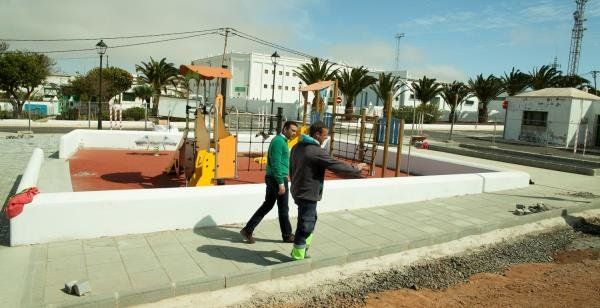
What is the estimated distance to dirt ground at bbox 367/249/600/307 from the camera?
183 inches

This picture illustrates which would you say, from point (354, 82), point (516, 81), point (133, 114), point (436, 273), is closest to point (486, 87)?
point (516, 81)

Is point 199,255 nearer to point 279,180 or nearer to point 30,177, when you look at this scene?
point 279,180

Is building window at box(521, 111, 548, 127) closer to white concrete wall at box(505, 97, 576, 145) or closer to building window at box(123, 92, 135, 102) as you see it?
white concrete wall at box(505, 97, 576, 145)

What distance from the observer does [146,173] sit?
10375mm

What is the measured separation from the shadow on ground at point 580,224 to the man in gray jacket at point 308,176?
A: 19.1ft

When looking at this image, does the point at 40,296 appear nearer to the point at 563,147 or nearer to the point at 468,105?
the point at 563,147

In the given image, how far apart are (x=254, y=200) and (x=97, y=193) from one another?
2.25 m

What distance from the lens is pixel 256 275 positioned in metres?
4.74

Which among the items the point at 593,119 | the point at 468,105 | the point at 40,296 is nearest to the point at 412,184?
the point at 40,296

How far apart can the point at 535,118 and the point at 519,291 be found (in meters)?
27.3

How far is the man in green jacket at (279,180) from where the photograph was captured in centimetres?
547

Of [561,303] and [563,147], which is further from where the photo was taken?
[563,147]

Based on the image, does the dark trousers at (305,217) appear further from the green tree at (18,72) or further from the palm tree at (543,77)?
the palm tree at (543,77)

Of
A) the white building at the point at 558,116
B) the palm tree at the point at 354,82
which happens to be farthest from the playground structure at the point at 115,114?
the white building at the point at 558,116
